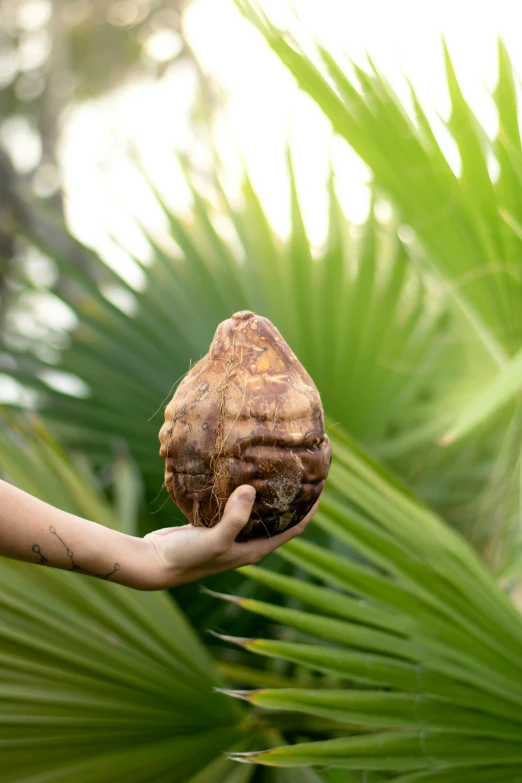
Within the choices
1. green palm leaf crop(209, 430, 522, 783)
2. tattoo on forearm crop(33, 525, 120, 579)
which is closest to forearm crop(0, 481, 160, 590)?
tattoo on forearm crop(33, 525, 120, 579)

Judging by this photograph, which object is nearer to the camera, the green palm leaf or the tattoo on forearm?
the tattoo on forearm

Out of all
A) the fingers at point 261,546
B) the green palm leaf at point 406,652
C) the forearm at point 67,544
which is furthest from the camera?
the green palm leaf at point 406,652

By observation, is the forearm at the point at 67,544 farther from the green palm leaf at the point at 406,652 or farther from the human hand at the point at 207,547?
the green palm leaf at the point at 406,652

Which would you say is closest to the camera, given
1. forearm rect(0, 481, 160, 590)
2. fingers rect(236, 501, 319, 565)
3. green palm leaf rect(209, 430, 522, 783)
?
forearm rect(0, 481, 160, 590)

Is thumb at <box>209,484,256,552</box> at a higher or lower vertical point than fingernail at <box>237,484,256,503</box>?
lower

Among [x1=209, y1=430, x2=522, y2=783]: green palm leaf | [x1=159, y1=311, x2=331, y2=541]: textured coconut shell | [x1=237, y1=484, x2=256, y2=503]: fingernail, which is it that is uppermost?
[x1=159, y1=311, x2=331, y2=541]: textured coconut shell

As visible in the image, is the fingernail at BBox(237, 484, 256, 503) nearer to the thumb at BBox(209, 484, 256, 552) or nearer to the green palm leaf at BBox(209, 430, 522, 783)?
the thumb at BBox(209, 484, 256, 552)

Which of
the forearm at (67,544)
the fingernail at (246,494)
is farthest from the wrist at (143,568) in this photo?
the fingernail at (246,494)

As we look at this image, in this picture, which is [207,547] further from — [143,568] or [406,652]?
[406,652]
